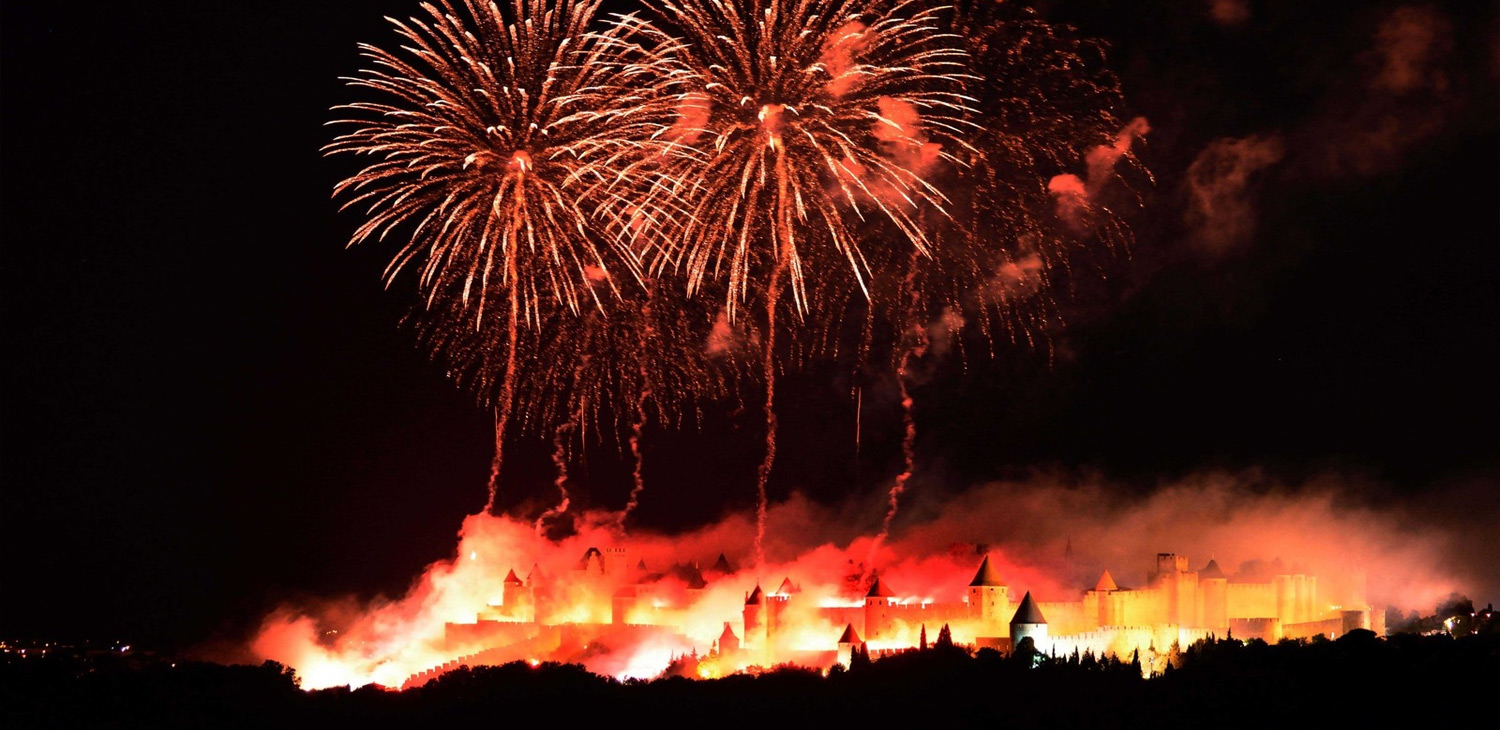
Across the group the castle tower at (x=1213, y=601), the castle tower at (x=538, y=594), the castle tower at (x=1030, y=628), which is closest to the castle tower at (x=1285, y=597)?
the castle tower at (x=1213, y=601)

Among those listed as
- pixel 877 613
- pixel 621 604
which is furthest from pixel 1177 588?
pixel 621 604

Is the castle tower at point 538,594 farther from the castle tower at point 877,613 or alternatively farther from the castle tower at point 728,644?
the castle tower at point 877,613

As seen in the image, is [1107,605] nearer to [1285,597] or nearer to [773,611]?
[1285,597]

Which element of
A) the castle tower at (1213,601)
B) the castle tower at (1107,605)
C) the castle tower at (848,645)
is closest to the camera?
the castle tower at (848,645)

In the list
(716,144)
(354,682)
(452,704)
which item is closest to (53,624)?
(354,682)

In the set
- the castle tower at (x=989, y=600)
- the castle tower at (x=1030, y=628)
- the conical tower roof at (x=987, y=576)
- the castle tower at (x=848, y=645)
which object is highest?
the conical tower roof at (x=987, y=576)

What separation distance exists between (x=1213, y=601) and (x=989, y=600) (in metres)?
11.7

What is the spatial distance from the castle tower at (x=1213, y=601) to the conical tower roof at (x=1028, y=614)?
1024cm

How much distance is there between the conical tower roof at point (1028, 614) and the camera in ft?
222

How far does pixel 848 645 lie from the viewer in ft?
228

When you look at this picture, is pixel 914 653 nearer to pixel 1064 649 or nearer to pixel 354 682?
pixel 1064 649

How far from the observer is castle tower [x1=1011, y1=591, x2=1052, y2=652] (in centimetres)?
6706

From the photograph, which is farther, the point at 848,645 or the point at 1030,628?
the point at 848,645

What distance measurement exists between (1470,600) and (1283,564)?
12.9 meters
